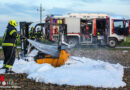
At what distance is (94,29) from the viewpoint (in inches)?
859

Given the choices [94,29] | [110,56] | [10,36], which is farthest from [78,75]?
[94,29]

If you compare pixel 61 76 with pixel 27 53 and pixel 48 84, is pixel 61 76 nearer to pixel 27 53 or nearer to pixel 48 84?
pixel 48 84

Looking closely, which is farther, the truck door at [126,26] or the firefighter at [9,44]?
the truck door at [126,26]

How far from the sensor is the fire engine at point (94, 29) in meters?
21.7

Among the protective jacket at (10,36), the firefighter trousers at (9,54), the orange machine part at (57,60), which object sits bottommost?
the orange machine part at (57,60)

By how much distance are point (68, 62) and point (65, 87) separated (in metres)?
2.66

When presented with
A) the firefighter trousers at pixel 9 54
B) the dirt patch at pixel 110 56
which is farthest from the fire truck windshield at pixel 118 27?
the firefighter trousers at pixel 9 54

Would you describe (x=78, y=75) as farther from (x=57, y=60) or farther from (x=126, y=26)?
(x=126, y=26)

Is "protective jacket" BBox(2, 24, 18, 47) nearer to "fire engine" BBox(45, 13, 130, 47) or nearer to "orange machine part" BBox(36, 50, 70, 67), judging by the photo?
"orange machine part" BBox(36, 50, 70, 67)

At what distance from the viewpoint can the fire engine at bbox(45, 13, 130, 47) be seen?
21.7 meters

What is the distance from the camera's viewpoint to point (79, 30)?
21938 millimetres

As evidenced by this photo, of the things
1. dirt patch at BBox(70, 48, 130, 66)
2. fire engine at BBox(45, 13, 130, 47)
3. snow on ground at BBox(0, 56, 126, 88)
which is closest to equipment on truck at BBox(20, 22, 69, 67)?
snow on ground at BBox(0, 56, 126, 88)

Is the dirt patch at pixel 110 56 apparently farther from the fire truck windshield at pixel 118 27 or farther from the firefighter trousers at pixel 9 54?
the fire truck windshield at pixel 118 27

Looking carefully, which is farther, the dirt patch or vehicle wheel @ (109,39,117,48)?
vehicle wheel @ (109,39,117,48)
